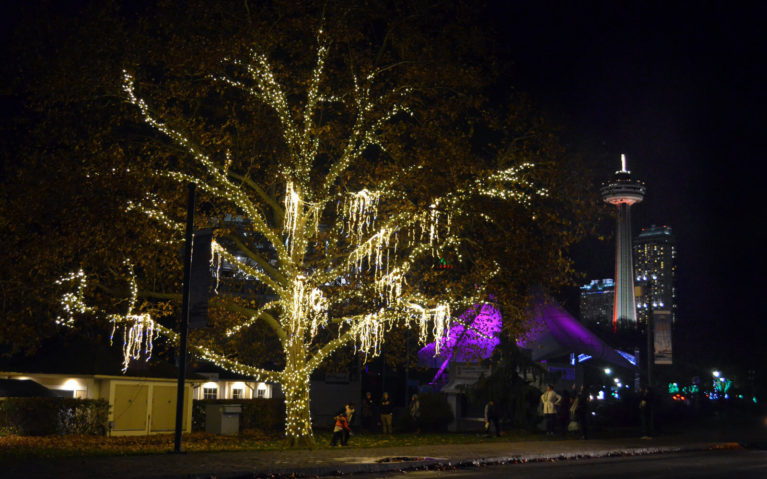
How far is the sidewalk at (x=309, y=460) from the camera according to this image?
46.3 ft

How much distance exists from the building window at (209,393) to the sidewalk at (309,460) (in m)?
23.0

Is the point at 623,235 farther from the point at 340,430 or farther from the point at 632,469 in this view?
the point at 632,469

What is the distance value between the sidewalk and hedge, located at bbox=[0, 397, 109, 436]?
10.3 m

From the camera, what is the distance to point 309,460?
56.2 feet

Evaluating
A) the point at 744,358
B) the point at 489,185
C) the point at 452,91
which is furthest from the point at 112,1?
the point at 744,358

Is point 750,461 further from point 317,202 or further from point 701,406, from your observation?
point 701,406

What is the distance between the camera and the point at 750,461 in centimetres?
2045

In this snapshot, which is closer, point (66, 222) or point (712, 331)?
point (66, 222)

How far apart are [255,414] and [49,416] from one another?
385 inches

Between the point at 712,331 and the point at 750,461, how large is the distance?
49437 mm

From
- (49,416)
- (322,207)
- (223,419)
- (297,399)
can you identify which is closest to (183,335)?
(297,399)

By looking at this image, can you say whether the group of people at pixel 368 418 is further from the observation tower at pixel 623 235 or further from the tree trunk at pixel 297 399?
the observation tower at pixel 623 235

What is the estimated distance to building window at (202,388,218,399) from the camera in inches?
1711

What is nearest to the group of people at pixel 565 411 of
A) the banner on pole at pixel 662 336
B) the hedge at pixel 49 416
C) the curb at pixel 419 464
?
the curb at pixel 419 464
